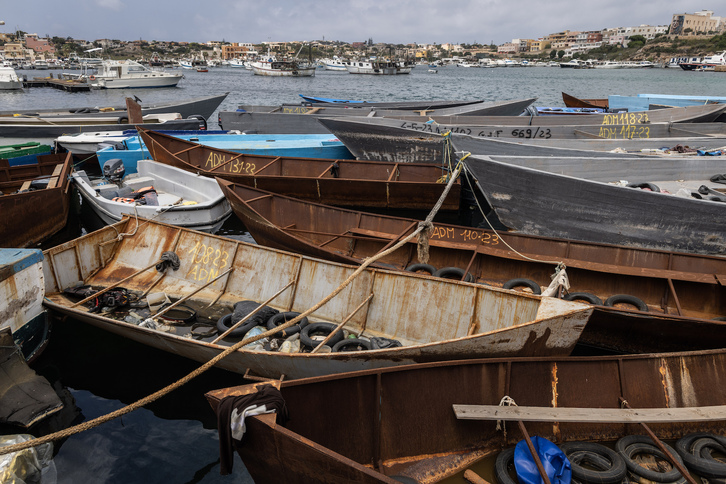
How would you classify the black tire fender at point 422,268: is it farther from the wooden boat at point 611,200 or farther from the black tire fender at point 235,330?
the wooden boat at point 611,200

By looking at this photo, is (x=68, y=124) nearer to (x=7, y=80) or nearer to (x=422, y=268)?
(x=422, y=268)

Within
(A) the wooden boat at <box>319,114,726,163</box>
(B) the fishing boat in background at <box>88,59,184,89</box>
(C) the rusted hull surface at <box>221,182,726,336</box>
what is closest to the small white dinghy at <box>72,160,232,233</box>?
(C) the rusted hull surface at <box>221,182,726,336</box>

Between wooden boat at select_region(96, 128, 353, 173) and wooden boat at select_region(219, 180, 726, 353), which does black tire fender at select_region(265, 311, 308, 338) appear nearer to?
wooden boat at select_region(219, 180, 726, 353)

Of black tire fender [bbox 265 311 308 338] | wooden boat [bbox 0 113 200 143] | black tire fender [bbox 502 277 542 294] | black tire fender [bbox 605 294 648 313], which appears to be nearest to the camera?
black tire fender [bbox 265 311 308 338]

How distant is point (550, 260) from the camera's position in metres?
9.11

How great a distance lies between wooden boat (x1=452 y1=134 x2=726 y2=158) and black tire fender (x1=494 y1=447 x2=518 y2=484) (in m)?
10.9

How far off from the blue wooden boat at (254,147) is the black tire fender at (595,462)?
606 inches

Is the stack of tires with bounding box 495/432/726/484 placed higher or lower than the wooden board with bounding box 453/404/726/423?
lower

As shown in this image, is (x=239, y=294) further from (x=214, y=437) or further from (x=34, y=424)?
(x=34, y=424)

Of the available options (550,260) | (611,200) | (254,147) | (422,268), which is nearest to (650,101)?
(611,200)

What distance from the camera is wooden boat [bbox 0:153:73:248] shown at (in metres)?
11.6

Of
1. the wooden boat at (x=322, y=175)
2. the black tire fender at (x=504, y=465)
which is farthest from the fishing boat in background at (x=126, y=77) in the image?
the black tire fender at (x=504, y=465)

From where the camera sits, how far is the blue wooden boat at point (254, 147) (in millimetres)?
17453

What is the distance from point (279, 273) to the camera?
8891 millimetres
